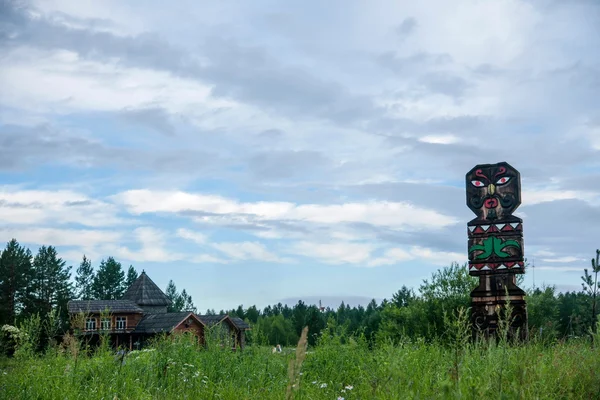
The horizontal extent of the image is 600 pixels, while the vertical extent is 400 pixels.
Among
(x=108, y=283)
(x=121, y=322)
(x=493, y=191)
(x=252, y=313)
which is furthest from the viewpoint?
(x=252, y=313)

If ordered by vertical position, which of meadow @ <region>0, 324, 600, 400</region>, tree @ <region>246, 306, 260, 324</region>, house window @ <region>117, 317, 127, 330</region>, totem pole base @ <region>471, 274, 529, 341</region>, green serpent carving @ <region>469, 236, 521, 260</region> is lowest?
tree @ <region>246, 306, 260, 324</region>

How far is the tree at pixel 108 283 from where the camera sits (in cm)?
7981

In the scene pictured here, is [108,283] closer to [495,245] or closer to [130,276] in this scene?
[130,276]

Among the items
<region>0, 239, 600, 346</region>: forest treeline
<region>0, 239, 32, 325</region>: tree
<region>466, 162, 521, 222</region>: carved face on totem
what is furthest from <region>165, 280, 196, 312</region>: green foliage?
<region>466, 162, 521, 222</region>: carved face on totem

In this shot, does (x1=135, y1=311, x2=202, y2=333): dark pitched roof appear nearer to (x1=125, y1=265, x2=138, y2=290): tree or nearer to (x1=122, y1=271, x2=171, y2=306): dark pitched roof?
(x1=122, y1=271, x2=171, y2=306): dark pitched roof

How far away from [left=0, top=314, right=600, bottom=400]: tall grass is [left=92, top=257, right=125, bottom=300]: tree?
71.5 metres

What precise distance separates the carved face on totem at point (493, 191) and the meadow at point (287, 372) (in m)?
2.95

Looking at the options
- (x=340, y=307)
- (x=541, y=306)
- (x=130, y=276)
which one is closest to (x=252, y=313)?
(x=340, y=307)

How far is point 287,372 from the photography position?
8453mm

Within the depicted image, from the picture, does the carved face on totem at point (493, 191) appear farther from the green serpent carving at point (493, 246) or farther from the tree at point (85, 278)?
the tree at point (85, 278)

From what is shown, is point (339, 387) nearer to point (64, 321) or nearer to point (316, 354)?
point (316, 354)

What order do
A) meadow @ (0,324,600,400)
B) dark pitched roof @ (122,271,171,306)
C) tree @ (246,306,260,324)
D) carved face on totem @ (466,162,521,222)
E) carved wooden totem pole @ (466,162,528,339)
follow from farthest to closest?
tree @ (246,306,260,324) < dark pitched roof @ (122,271,171,306) < carved face on totem @ (466,162,521,222) < carved wooden totem pole @ (466,162,528,339) < meadow @ (0,324,600,400)

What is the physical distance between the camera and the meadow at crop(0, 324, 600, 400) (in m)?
7.37

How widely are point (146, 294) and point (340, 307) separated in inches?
2453
